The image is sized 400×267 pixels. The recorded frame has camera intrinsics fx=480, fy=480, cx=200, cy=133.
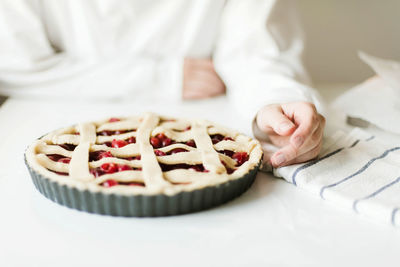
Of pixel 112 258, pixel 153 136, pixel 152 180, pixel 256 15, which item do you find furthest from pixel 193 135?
pixel 256 15

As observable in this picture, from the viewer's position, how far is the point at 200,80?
1.16m

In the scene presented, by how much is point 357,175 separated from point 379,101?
35 cm

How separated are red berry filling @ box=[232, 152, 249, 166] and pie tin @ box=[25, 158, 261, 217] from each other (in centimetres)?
6

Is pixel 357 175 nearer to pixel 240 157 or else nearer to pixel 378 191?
pixel 378 191

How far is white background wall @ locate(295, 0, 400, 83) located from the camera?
1.40m

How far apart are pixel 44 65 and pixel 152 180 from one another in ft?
2.02

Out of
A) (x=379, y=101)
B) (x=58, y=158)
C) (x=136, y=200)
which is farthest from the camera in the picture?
(x=379, y=101)

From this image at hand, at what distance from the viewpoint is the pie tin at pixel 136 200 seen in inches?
24.6

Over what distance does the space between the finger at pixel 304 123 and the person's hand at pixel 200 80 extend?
1.24ft

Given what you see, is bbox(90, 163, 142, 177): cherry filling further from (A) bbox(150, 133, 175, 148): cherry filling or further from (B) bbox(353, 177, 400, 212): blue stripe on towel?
(B) bbox(353, 177, 400, 212): blue stripe on towel

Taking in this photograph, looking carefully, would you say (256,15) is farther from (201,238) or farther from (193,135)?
(201,238)

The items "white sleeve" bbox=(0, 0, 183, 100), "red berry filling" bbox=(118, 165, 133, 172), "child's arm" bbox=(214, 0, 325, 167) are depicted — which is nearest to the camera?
"red berry filling" bbox=(118, 165, 133, 172)

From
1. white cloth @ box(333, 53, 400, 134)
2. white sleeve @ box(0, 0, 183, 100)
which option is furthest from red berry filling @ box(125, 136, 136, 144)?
white cloth @ box(333, 53, 400, 134)

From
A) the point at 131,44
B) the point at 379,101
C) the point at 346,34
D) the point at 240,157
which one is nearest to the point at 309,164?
the point at 240,157
